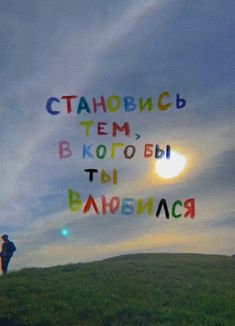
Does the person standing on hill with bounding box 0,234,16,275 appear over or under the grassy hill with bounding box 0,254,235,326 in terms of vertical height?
over

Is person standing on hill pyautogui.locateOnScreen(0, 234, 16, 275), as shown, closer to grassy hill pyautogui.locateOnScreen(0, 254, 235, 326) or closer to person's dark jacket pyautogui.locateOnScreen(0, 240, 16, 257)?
person's dark jacket pyautogui.locateOnScreen(0, 240, 16, 257)

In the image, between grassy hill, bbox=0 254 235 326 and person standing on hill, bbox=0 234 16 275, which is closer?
grassy hill, bbox=0 254 235 326

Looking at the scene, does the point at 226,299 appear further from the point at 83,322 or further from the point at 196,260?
the point at 196,260

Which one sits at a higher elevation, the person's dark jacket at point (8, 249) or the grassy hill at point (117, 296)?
the person's dark jacket at point (8, 249)

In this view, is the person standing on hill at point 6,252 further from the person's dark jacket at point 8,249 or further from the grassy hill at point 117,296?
the grassy hill at point 117,296

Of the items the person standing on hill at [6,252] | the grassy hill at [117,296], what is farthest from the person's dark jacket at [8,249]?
the grassy hill at [117,296]

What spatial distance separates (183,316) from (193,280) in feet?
28.2

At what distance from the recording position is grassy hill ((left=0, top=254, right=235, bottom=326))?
23.6 m

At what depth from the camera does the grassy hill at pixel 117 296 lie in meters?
23.6

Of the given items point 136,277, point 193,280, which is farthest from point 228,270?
point 136,277

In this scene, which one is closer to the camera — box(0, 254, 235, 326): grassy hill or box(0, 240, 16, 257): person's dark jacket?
box(0, 254, 235, 326): grassy hill

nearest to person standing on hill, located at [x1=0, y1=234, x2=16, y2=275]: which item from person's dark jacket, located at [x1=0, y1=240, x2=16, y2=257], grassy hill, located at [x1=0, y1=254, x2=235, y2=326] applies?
person's dark jacket, located at [x1=0, y1=240, x2=16, y2=257]

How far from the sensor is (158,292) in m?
28.2

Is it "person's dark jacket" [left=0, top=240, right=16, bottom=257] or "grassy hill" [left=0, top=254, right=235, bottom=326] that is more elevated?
"person's dark jacket" [left=0, top=240, right=16, bottom=257]
